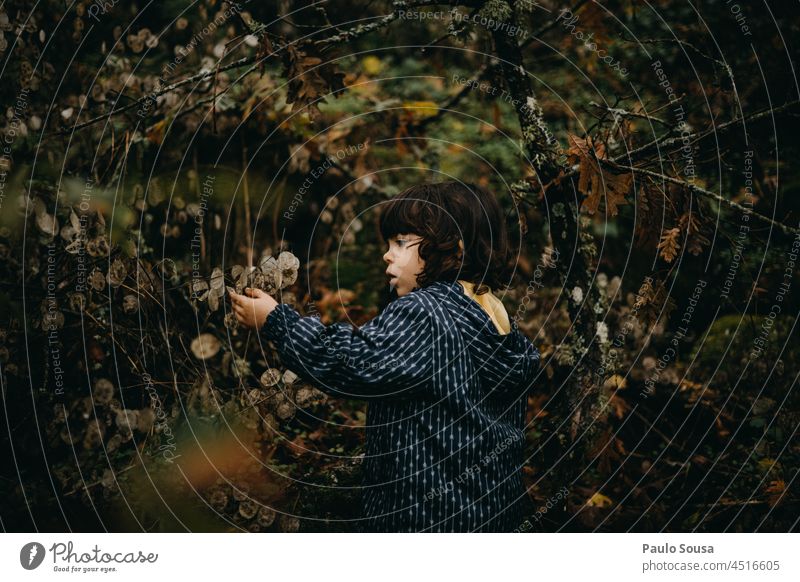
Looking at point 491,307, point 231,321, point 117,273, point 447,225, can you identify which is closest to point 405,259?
point 447,225

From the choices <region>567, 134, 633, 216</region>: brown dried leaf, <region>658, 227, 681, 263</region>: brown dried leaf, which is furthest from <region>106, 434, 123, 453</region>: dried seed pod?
<region>658, 227, 681, 263</region>: brown dried leaf

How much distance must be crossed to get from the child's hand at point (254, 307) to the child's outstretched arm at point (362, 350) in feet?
0.07

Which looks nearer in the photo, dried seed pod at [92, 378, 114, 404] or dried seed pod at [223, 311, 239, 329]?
dried seed pod at [92, 378, 114, 404]

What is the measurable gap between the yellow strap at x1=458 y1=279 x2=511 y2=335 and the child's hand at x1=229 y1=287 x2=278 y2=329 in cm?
47

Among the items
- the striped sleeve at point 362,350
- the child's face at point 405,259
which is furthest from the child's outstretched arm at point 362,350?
the child's face at point 405,259

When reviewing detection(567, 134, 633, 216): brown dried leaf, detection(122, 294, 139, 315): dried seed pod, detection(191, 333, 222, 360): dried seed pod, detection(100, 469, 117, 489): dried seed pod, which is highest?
detection(567, 134, 633, 216): brown dried leaf

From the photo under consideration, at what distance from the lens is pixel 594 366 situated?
7.61ft

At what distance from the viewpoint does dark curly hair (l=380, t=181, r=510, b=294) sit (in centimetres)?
179

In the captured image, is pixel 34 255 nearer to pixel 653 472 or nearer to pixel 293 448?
pixel 293 448

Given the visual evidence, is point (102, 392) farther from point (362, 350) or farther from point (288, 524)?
A: point (362, 350)

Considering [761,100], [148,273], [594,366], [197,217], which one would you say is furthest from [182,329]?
[761,100]

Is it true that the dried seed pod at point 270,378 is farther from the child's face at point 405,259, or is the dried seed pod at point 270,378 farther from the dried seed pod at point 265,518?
the child's face at point 405,259

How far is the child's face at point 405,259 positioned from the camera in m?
1.82

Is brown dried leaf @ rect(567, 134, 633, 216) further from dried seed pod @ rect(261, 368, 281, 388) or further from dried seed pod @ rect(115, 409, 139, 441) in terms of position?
dried seed pod @ rect(115, 409, 139, 441)
